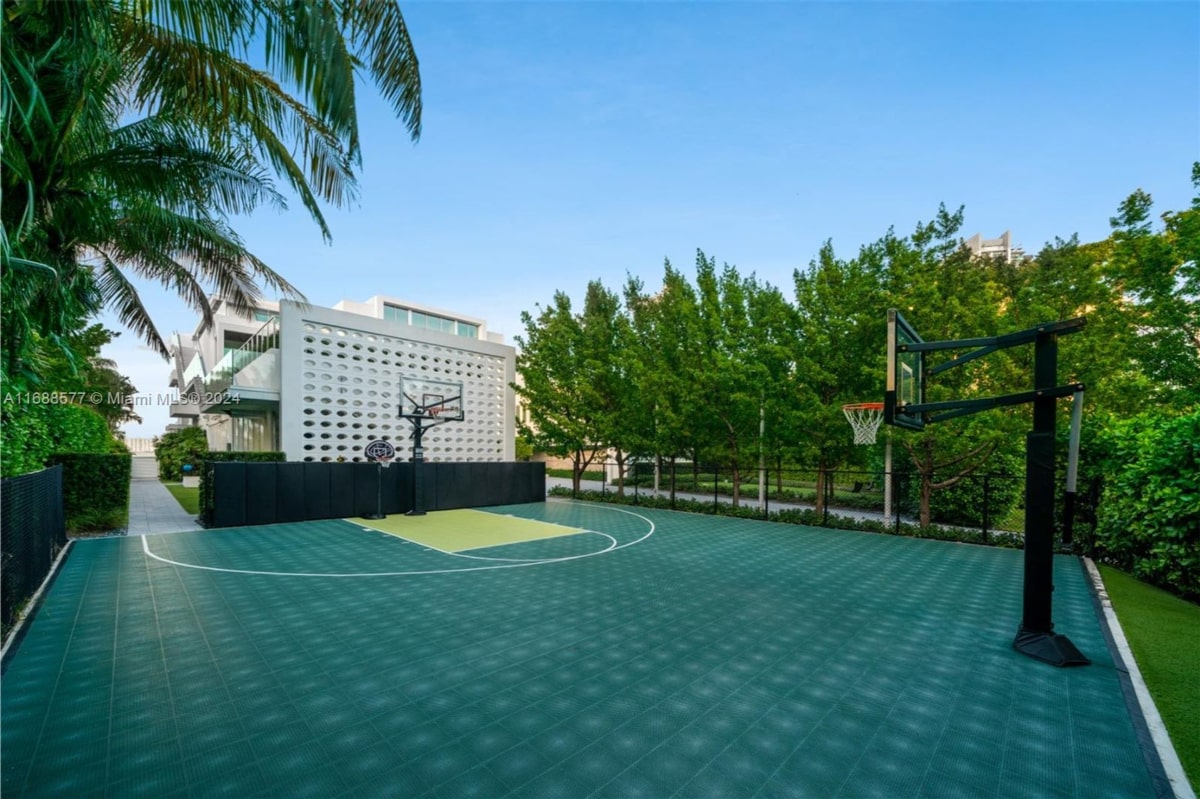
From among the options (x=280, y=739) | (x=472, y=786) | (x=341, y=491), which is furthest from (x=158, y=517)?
(x=472, y=786)

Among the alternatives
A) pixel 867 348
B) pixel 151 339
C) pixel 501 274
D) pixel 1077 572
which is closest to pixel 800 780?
pixel 1077 572

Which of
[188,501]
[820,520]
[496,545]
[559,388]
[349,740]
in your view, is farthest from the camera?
[559,388]

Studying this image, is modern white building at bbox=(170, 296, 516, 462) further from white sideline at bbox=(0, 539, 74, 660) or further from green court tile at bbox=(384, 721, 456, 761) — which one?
green court tile at bbox=(384, 721, 456, 761)

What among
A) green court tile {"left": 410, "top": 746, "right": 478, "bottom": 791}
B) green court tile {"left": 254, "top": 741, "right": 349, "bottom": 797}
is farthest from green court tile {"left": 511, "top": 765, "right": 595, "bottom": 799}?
green court tile {"left": 254, "top": 741, "right": 349, "bottom": 797}

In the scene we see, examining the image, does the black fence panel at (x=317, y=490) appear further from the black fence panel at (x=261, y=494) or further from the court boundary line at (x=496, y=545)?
the court boundary line at (x=496, y=545)

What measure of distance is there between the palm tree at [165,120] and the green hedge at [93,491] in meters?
4.97

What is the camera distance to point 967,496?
1245cm

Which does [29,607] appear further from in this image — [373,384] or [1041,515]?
[373,384]

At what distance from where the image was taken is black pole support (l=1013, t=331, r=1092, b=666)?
186 inches

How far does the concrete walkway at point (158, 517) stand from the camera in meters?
11.1

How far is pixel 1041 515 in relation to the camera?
4805 millimetres

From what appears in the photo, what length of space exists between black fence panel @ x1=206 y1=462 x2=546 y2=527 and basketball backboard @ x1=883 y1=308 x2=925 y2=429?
11.8 metres

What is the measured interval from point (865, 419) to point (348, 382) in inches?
577

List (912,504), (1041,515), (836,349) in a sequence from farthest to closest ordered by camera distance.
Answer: (912,504), (836,349), (1041,515)
